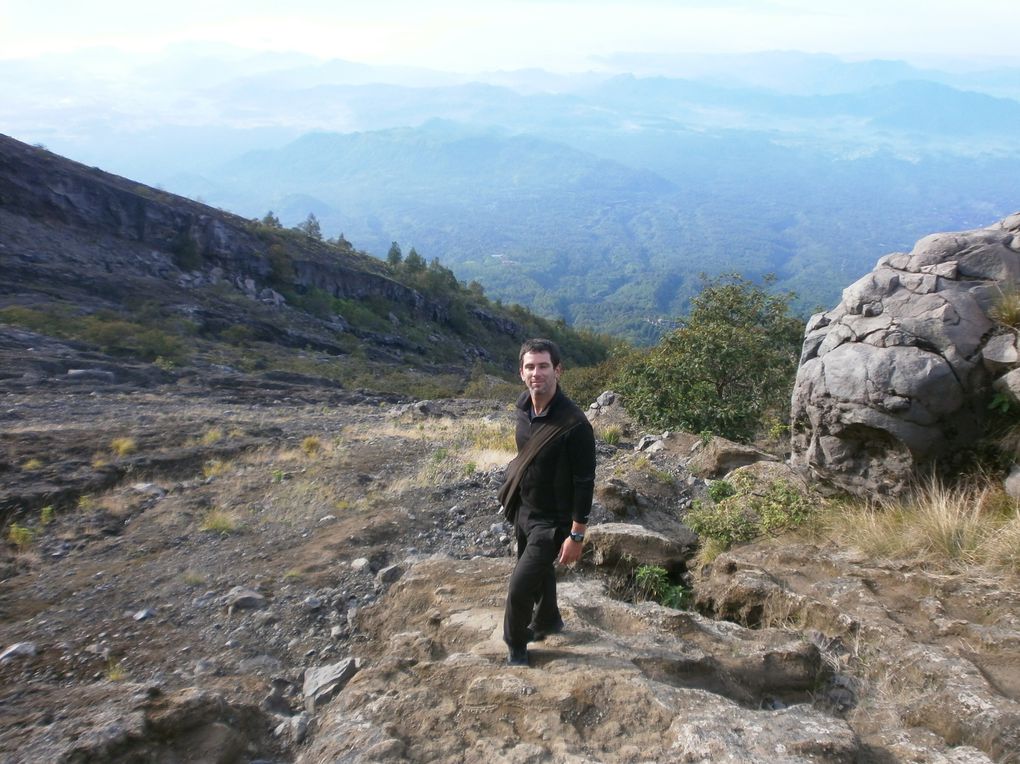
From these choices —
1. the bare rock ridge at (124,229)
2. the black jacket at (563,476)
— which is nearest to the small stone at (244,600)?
the black jacket at (563,476)

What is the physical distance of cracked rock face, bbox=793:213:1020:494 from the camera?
542 centimetres

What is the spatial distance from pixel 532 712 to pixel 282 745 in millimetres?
1358

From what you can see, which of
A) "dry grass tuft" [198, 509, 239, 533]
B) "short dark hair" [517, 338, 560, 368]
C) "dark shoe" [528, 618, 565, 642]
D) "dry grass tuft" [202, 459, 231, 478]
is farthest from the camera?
"dry grass tuft" [202, 459, 231, 478]

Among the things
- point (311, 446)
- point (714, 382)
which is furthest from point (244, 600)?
point (714, 382)

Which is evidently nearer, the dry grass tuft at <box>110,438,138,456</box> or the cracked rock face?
the cracked rock face

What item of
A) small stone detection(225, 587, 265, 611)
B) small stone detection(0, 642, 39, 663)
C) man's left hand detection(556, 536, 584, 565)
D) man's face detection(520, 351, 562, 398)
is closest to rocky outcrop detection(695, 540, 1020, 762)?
man's left hand detection(556, 536, 584, 565)

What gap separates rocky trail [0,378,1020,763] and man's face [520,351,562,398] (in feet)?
5.12

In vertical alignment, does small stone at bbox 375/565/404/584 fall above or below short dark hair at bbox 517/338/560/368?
below

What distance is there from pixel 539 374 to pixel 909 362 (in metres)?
3.43

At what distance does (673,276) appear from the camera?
183m

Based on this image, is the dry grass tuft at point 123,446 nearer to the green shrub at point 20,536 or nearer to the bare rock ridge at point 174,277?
the green shrub at point 20,536

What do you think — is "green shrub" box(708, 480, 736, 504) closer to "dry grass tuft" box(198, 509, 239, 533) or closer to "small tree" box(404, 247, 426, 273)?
"dry grass tuft" box(198, 509, 239, 533)

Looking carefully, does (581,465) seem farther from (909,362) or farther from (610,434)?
(610,434)

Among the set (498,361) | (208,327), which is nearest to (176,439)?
(208,327)
